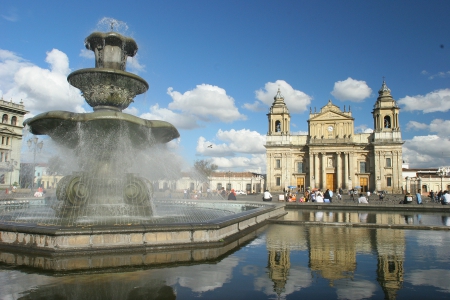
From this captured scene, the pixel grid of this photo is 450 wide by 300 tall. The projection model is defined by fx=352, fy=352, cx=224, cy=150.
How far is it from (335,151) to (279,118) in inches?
417

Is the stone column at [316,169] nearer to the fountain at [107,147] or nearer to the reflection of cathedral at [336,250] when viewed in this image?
the fountain at [107,147]

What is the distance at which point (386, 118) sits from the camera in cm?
5675

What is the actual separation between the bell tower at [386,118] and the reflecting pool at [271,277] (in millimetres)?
52937

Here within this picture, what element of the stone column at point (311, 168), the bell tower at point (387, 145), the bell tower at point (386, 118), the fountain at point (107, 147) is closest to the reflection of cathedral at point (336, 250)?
the fountain at point (107, 147)

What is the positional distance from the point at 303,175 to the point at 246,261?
54172 mm

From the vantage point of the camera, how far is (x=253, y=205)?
15523 mm

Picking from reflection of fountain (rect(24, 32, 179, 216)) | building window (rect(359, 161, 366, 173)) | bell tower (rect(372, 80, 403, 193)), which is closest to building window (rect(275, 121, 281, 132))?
building window (rect(359, 161, 366, 173))

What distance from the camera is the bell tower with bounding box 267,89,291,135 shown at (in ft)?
193

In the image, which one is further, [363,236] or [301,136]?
[301,136]

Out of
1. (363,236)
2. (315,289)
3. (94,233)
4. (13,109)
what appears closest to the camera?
(315,289)

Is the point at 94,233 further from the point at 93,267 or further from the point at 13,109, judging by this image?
the point at 13,109

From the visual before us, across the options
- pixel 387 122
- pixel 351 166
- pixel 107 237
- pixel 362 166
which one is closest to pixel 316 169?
pixel 351 166

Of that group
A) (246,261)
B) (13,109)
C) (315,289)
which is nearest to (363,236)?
(246,261)

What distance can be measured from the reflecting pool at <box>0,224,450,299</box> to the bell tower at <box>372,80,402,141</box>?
52.9 meters
